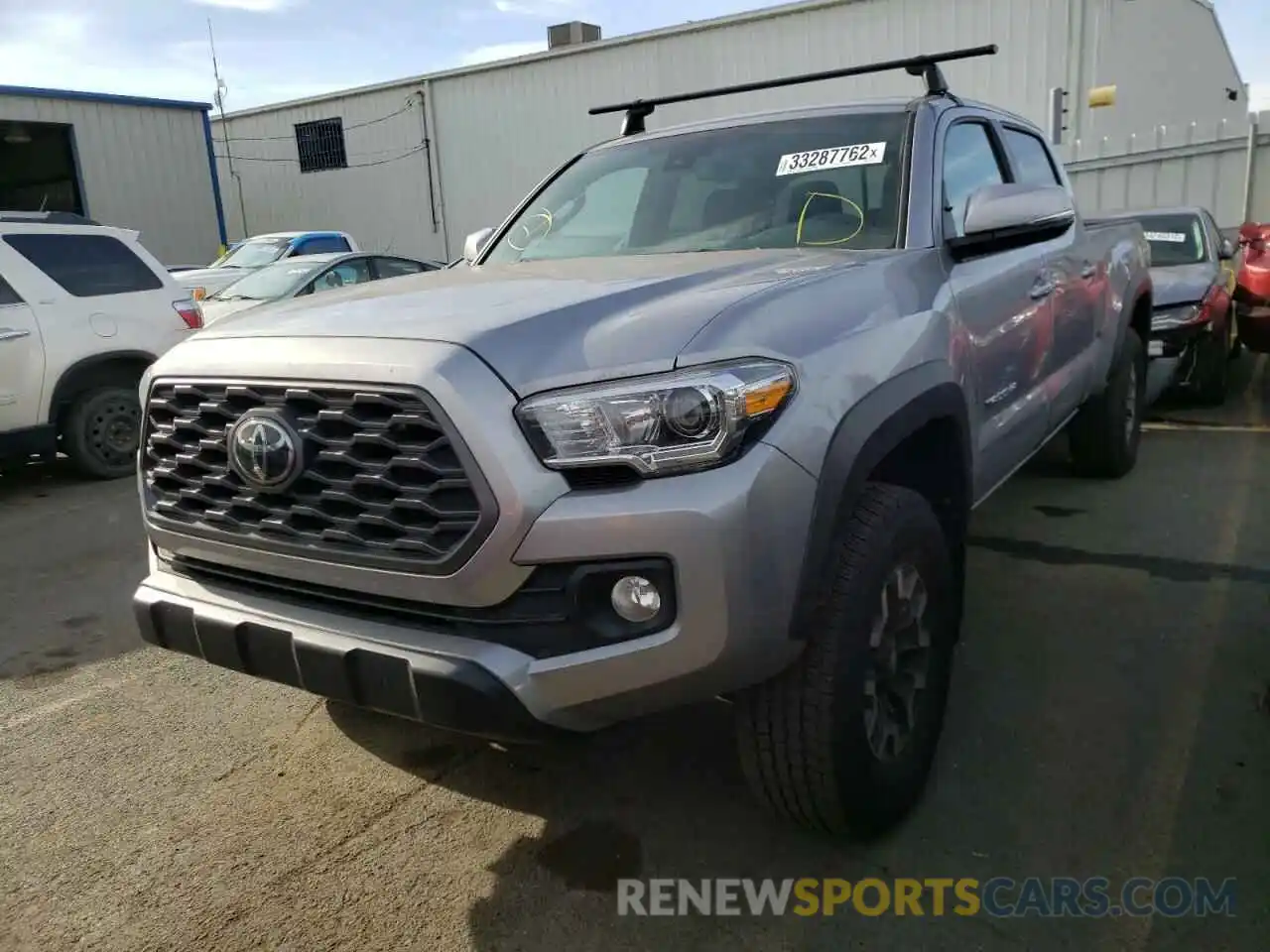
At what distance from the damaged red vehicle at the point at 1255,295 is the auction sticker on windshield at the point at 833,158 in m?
6.04

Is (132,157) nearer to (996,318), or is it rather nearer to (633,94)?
(633,94)

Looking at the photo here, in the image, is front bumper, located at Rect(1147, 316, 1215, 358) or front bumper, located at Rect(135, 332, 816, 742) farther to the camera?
front bumper, located at Rect(1147, 316, 1215, 358)

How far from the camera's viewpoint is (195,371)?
2324 mm

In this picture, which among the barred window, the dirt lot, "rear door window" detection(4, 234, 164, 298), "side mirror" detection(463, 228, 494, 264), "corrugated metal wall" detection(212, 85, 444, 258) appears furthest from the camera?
the barred window

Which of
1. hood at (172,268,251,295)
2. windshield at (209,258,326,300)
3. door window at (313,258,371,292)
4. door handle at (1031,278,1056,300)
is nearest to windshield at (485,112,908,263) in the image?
door handle at (1031,278,1056,300)

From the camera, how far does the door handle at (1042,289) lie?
3615 mm

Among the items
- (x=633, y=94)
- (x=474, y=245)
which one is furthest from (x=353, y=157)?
(x=474, y=245)

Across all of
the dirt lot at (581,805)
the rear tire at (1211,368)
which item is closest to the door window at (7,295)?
the dirt lot at (581,805)

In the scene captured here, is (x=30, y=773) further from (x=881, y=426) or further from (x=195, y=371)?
(x=881, y=426)

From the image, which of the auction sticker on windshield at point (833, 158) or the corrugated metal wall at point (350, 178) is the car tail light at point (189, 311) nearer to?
the auction sticker on windshield at point (833, 158)

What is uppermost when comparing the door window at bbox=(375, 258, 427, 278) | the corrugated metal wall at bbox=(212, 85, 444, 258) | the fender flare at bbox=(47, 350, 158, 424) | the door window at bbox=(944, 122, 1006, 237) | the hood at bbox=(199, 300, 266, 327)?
the corrugated metal wall at bbox=(212, 85, 444, 258)

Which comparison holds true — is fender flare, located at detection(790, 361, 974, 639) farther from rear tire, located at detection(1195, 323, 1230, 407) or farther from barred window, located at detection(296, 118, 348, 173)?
barred window, located at detection(296, 118, 348, 173)

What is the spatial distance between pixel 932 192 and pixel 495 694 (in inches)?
79.8

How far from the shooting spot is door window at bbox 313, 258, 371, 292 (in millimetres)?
10297
